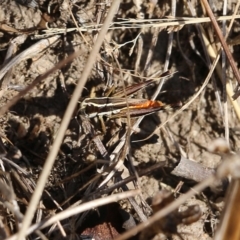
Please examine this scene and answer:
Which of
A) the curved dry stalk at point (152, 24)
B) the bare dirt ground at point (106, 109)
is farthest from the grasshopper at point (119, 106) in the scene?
the curved dry stalk at point (152, 24)

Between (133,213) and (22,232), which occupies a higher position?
(22,232)

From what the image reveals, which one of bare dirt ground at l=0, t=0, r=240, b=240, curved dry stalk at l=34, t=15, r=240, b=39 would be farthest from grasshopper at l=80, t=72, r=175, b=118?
curved dry stalk at l=34, t=15, r=240, b=39

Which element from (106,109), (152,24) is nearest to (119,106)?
(106,109)

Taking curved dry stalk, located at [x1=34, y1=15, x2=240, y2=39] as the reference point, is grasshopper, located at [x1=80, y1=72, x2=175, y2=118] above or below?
below

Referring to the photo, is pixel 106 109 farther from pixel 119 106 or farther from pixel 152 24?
pixel 152 24

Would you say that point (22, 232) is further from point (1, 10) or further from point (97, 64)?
point (1, 10)

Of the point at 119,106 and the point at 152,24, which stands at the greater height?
the point at 152,24

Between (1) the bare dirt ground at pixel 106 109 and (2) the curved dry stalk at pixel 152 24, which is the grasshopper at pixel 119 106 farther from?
(2) the curved dry stalk at pixel 152 24

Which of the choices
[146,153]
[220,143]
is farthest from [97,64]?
[220,143]

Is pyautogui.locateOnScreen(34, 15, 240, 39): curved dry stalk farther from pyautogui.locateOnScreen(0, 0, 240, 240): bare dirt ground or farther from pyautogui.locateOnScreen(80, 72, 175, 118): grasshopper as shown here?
pyautogui.locateOnScreen(80, 72, 175, 118): grasshopper
